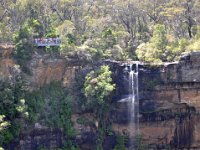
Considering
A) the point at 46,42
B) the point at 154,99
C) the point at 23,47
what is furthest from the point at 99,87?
the point at 23,47

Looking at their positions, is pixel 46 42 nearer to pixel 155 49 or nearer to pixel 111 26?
pixel 155 49

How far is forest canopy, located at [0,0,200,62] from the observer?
3009 cm

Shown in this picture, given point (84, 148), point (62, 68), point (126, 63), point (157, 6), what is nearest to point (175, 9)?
point (157, 6)

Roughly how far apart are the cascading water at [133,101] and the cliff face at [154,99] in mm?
211

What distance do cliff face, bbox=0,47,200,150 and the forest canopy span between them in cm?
109

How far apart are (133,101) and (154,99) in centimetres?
123

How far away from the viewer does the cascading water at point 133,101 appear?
28.8 metres

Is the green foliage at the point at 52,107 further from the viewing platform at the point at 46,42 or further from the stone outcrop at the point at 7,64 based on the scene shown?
the viewing platform at the point at 46,42

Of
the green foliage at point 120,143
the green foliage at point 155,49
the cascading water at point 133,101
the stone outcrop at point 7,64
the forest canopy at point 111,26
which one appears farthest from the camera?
the forest canopy at point 111,26

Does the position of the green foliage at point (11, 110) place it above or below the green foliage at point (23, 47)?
below

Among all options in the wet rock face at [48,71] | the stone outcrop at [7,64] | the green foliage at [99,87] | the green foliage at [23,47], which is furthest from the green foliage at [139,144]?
the stone outcrop at [7,64]

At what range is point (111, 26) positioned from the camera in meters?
36.5

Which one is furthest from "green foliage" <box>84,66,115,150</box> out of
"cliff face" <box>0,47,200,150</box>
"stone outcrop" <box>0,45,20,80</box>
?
"stone outcrop" <box>0,45,20,80</box>

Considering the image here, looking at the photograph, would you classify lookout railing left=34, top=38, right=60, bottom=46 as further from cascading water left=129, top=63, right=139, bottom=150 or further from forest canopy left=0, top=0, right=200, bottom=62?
cascading water left=129, top=63, right=139, bottom=150
